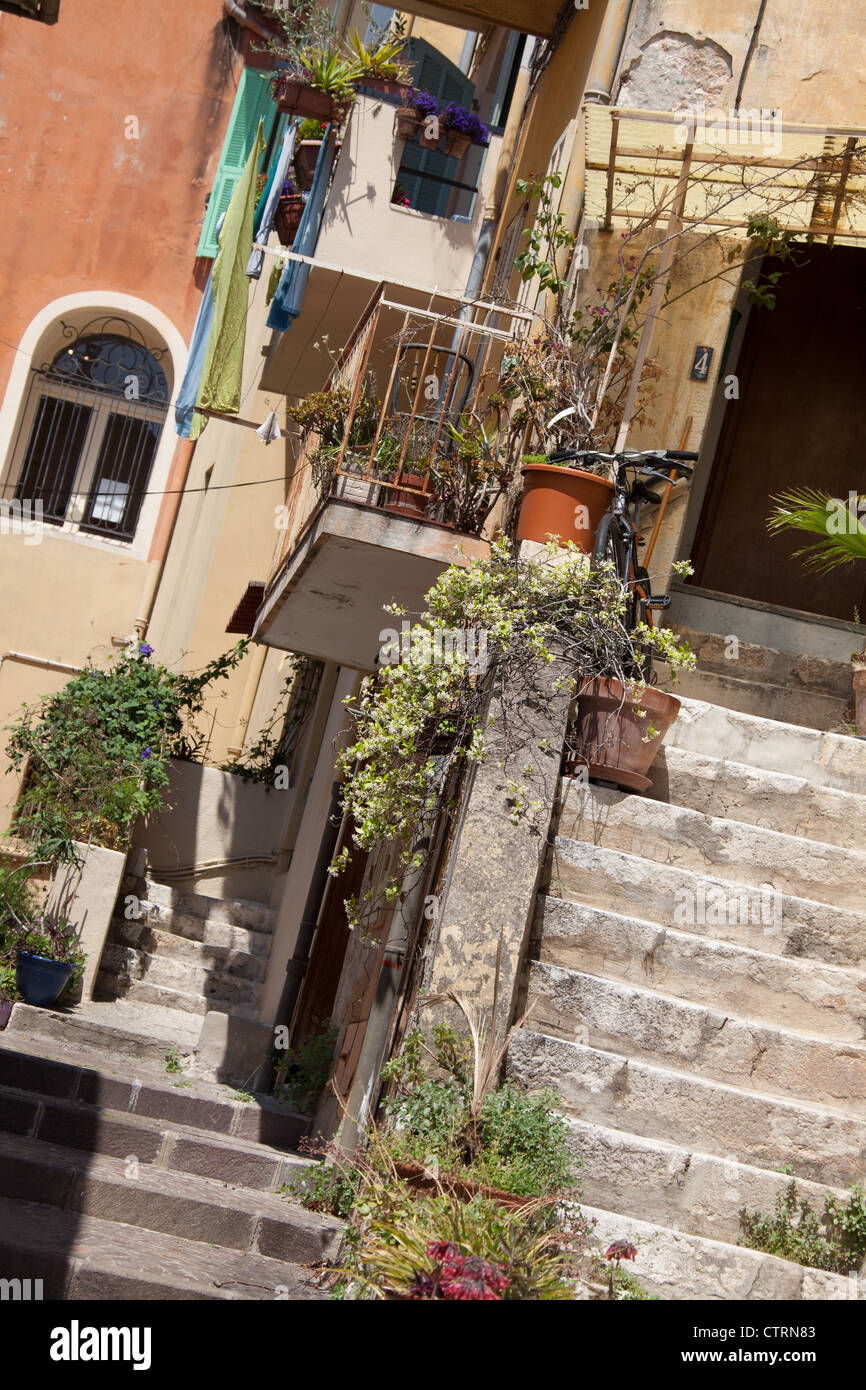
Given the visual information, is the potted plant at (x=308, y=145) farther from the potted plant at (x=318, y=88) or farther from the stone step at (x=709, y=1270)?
the stone step at (x=709, y=1270)

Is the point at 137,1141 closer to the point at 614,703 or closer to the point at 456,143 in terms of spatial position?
the point at 614,703

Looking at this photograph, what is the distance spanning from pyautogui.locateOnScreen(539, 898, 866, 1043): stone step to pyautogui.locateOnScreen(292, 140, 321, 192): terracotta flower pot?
22.2ft

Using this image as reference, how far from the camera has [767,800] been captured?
240 inches

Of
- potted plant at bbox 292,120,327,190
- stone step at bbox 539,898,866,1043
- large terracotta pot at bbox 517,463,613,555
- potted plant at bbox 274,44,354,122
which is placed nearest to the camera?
stone step at bbox 539,898,866,1043

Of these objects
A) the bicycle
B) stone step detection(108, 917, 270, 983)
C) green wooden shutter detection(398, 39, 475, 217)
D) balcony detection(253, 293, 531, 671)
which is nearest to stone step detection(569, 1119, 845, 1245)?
the bicycle

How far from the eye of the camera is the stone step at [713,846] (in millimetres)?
5684

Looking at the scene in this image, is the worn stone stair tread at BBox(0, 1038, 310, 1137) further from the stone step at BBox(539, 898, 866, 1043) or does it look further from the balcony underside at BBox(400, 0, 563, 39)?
the balcony underside at BBox(400, 0, 563, 39)

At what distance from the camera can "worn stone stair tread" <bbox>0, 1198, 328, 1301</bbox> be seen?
4914 millimetres

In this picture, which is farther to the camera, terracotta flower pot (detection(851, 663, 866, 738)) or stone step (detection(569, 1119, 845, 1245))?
terracotta flower pot (detection(851, 663, 866, 738))

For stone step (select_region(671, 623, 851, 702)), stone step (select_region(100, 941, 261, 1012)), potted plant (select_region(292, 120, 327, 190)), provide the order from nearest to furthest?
stone step (select_region(671, 623, 851, 702)), potted plant (select_region(292, 120, 327, 190)), stone step (select_region(100, 941, 261, 1012))

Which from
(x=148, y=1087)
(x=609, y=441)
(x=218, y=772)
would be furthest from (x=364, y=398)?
(x=218, y=772)

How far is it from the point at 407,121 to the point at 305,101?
715mm

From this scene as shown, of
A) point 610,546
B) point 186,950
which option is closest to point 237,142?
point 186,950

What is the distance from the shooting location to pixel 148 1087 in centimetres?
805
